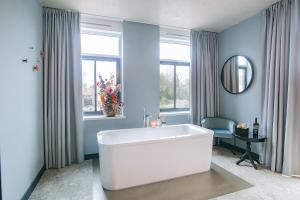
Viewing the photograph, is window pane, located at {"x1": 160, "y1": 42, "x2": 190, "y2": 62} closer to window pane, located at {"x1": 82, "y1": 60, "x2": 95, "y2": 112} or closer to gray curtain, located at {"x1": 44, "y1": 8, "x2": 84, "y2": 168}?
window pane, located at {"x1": 82, "y1": 60, "x2": 95, "y2": 112}

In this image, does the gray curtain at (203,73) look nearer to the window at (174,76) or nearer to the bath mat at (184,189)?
the window at (174,76)

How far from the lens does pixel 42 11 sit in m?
2.90

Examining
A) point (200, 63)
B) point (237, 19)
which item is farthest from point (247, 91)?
point (237, 19)

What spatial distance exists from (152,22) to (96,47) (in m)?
1.24

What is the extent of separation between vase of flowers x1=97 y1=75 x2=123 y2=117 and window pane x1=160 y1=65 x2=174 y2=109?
3.49 feet

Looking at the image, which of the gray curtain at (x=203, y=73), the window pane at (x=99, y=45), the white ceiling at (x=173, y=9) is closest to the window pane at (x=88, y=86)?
the window pane at (x=99, y=45)

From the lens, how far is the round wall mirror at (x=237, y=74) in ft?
11.4

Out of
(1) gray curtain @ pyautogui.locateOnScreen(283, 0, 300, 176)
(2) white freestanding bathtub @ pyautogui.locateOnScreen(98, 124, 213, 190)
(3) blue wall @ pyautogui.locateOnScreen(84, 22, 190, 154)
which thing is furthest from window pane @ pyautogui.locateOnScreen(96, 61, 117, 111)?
(1) gray curtain @ pyautogui.locateOnScreen(283, 0, 300, 176)

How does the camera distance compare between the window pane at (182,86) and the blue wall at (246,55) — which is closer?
the blue wall at (246,55)

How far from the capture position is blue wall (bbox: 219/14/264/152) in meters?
3.27

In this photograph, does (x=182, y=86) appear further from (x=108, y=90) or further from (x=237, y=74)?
(x=108, y=90)

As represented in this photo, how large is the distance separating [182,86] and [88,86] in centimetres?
216

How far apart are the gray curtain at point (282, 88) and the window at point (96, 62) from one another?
2.76 meters

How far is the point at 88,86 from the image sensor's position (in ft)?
11.4
